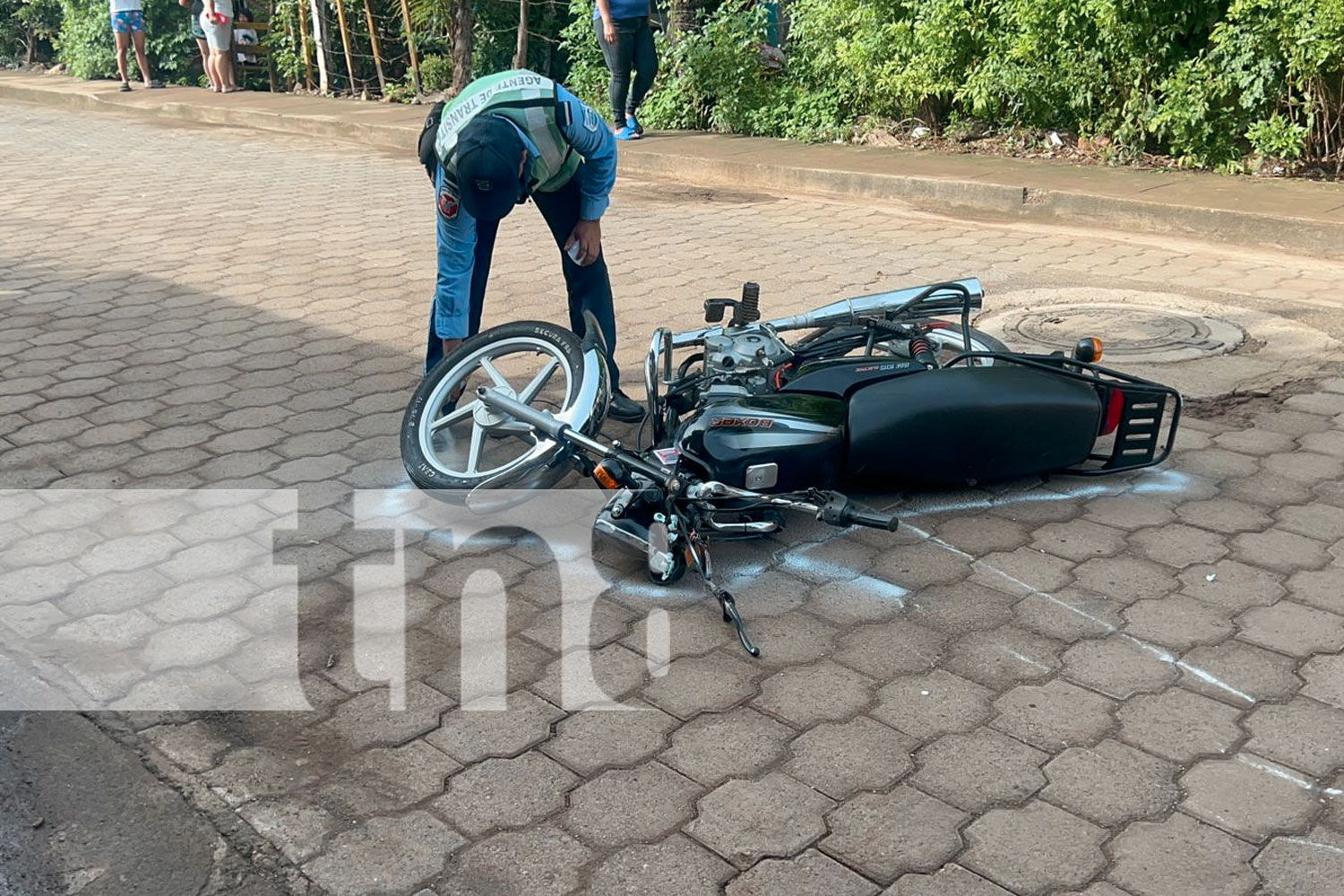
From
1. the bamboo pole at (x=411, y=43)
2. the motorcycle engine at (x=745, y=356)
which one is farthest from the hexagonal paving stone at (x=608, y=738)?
the bamboo pole at (x=411, y=43)

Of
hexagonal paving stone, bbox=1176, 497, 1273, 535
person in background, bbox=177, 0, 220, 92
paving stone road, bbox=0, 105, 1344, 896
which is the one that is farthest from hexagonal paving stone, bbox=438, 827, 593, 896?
person in background, bbox=177, 0, 220, 92

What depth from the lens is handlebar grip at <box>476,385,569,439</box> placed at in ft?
14.5

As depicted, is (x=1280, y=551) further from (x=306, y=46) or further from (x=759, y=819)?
(x=306, y=46)

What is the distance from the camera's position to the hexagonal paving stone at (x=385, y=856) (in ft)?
9.19

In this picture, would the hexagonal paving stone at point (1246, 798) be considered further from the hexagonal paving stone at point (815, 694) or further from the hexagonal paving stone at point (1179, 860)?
the hexagonal paving stone at point (815, 694)

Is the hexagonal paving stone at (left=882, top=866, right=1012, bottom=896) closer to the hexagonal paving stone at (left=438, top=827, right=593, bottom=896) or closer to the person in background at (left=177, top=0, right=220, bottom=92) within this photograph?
the hexagonal paving stone at (left=438, top=827, right=593, bottom=896)

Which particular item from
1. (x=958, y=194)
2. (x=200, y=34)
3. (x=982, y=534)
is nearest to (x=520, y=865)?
(x=982, y=534)

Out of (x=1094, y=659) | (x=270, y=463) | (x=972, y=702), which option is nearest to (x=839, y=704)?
(x=972, y=702)

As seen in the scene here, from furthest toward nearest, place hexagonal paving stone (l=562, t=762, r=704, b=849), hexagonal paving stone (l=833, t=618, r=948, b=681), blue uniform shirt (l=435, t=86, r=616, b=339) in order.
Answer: blue uniform shirt (l=435, t=86, r=616, b=339) → hexagonal paving stone (l=833, t=618, r=948, b=681) → hexagonal paving stone (l=562, t=762, r=704, b=849)

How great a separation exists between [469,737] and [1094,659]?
1.63 m

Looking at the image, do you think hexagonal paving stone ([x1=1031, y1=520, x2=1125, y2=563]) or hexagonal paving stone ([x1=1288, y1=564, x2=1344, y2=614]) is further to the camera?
hexagonal paving stone ([x1=1031, y1=520, x2=1125, y2=563])

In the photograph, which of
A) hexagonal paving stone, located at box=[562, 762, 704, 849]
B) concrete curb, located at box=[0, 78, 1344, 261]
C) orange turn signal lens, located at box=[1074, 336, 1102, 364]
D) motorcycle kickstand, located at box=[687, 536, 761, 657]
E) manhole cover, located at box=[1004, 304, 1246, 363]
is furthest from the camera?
concrete curb, located at box=[0, 78, 1344, 261]

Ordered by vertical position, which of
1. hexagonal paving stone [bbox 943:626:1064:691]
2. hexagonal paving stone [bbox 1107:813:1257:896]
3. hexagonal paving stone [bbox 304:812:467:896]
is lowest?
hexagonal paving stone [bbox 304:812:467:896]

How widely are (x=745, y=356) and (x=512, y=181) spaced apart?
1.02 meters
